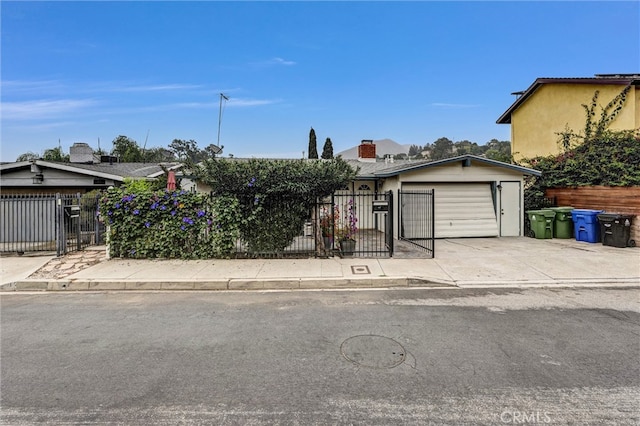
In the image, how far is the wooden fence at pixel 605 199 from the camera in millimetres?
10086

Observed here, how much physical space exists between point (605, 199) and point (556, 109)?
850 centimetres

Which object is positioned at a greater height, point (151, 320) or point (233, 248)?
point (233, 248)

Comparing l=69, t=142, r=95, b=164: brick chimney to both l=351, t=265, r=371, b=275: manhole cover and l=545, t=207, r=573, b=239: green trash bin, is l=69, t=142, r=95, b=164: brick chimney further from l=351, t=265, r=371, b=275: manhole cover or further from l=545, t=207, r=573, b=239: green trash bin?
l=545, t=207, r=573, b=239: green trash bin

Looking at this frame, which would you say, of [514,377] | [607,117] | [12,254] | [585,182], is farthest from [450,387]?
[607,117]

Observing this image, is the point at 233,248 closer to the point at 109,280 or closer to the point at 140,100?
the point at 109,280

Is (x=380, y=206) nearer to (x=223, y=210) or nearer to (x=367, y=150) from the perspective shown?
(x=223, y=210)

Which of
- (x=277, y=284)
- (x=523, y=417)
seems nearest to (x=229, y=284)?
(x=277, y=284)

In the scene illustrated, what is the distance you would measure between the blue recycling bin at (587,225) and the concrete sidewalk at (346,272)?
1366 mm

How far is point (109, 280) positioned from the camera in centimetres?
658

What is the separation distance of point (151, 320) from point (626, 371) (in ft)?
18.2

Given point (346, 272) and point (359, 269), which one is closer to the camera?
point (346, 272)

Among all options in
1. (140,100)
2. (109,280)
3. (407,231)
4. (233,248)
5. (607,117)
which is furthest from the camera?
(140,100)

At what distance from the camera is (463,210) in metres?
12.9

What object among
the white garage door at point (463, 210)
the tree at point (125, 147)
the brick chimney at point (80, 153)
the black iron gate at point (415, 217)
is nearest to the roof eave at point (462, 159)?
the white garage door at point (463, 210)
